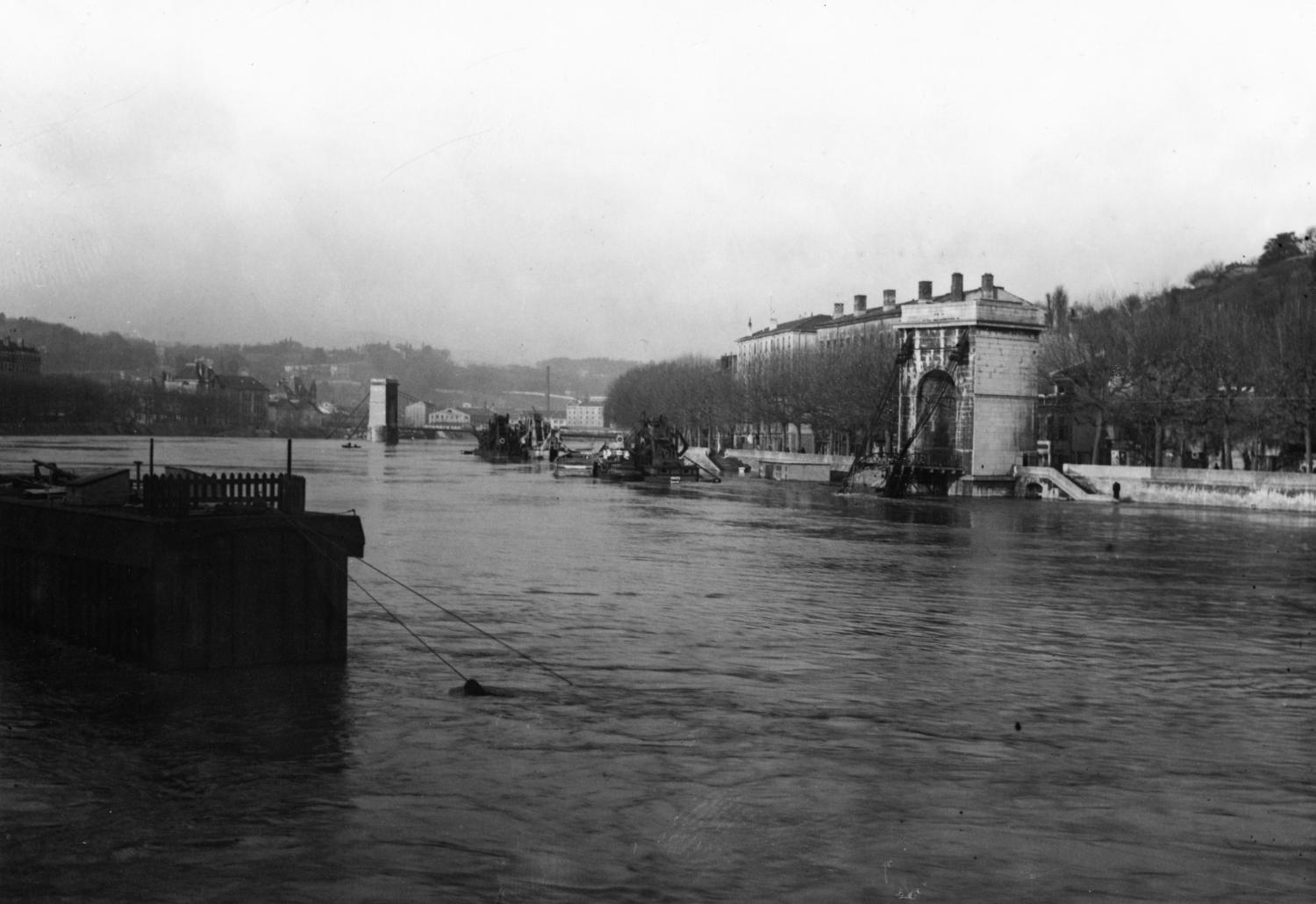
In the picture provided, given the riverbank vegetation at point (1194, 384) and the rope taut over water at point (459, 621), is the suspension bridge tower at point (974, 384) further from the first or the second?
the rope taut over water at point (459, 621)

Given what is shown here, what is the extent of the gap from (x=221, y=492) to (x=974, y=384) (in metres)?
58.7

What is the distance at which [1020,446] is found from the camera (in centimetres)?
7406

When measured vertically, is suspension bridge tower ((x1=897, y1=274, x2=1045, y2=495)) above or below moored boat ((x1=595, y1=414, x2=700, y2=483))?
above

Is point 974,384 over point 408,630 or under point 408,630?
over

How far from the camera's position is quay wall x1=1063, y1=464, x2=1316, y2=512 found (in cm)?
5975

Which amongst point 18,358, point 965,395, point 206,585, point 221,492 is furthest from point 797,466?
point 18,358

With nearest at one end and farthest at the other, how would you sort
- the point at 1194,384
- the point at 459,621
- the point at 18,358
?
the point at 459,621, the point at 1194,384, the point at 18,358

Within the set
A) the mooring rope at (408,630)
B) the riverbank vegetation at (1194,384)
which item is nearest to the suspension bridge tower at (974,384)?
the riverbank vegetation at (1194,384)

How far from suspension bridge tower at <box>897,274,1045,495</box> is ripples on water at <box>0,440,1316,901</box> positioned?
144ft

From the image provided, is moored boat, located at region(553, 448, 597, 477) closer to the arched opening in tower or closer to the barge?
the arched opening in tower

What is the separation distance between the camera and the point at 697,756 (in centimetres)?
1471

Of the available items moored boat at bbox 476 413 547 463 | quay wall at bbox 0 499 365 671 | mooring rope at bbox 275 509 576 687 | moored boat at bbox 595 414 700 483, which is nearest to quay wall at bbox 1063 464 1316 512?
moored boat at bbox 595 414 700 483

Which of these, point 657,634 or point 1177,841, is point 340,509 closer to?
point 657,634

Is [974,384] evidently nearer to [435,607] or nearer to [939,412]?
[939,412]
